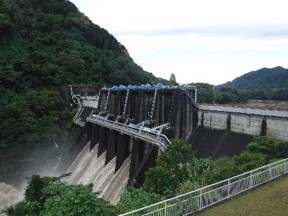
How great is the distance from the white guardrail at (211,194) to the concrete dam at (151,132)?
30.2 feet

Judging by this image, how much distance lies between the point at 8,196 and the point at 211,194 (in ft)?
118

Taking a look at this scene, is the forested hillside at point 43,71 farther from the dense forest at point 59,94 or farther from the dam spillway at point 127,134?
the dam spillway at point 127,134

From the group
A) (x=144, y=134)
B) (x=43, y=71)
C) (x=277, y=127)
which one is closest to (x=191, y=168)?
(x=277, y=127)

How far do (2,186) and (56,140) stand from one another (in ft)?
50.7

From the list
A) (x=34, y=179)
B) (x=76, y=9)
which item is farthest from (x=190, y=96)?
(x=76, y=9)

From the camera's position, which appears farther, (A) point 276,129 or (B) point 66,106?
(B) point 66,106

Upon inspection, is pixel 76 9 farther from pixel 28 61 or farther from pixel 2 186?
pixel 2 186

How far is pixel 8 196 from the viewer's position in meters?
46.1

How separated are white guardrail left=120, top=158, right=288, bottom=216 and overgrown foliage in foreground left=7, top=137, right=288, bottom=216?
47.3 inches

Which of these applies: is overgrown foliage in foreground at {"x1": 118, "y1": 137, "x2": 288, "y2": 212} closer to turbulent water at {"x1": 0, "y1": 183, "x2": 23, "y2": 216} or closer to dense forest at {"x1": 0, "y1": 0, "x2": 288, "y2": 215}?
dense forest at {"x1": 0, "y1": 0, "x2": 288, "y2": 215}

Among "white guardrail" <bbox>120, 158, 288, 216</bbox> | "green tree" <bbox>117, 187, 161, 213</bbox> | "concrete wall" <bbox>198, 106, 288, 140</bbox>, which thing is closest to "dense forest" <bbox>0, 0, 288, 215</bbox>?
"green tree" <bbox>117, 187, 161, 213</bbox>

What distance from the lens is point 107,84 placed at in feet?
276

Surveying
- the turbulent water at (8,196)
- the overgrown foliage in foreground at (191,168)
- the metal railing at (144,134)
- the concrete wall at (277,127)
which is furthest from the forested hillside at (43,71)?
the concrete wall at (277,127)

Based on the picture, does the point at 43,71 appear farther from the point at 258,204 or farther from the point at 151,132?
the point at 258,204
